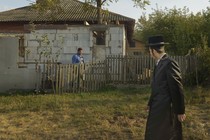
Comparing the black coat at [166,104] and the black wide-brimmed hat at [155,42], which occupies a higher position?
the black wide-brimmed hat at [155,42]

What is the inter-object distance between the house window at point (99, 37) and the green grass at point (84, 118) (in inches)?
218

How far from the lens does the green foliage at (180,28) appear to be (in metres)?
28.4

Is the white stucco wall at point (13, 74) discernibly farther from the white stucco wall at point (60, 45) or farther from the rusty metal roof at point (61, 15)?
the rusty metal roof at point (61, 15)

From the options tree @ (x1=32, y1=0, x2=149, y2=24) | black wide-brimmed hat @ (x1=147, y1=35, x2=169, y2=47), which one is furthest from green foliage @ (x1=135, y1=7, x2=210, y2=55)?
black wide-brimmed hat @ (x1=147, y1=35, x2=169, y2=47)

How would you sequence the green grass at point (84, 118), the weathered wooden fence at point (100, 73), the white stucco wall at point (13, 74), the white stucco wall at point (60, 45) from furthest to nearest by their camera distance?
the white stucco wall at point (60, 45), the white stucco wall at point (13, 74), the weathered wooden fence at point (100, 73), the green grass at point (84, 118)

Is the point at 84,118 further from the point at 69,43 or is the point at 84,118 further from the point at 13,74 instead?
the point at 69,43

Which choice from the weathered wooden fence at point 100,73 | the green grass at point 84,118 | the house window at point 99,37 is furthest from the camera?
the house window at point 99,37

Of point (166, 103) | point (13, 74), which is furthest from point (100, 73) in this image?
point (166, 103)

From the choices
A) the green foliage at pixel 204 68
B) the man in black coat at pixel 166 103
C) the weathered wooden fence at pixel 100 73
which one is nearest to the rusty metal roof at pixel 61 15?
the weathered wooden fence at pixel 100 73

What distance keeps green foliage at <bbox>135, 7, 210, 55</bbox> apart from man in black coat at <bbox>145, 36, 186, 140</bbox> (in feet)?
52.3

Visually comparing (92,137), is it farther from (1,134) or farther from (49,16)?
(49,16)

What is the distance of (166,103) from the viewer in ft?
16.4

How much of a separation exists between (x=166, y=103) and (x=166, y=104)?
1 centimetres

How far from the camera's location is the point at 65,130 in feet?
27.7
